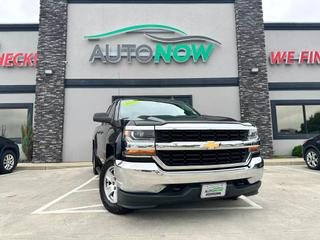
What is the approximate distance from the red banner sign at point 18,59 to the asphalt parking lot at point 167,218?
8.59 meters

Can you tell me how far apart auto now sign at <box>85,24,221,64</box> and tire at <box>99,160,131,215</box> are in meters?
8.19

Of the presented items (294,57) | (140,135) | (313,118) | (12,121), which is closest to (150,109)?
(140,135)

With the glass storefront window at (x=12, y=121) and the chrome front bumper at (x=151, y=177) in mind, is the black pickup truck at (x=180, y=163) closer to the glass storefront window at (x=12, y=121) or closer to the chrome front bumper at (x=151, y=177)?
the chrome front bumper at (x=151, y=177)

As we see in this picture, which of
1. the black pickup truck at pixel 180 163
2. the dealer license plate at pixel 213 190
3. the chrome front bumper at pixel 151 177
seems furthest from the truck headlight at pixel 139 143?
the dealer license plate at pixel 213 190

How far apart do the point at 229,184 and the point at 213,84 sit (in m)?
8.47

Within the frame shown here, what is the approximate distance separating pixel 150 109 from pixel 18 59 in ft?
34.1

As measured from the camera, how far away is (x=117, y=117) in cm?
396

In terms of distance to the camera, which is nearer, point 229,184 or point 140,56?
point 229,184

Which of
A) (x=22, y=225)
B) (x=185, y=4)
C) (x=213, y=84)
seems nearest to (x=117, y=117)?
(x=22, y=225)

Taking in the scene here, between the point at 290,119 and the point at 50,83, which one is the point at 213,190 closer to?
the point at 50,83

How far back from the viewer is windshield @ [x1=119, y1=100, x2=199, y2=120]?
398 cm

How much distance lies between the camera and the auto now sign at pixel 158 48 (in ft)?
35.8

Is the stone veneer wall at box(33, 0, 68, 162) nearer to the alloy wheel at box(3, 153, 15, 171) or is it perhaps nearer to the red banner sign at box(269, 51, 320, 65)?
the alloy wheel at box(3, 153, 15, 171)

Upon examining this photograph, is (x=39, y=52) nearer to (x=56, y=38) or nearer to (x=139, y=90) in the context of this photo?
(x=56, y=38)
